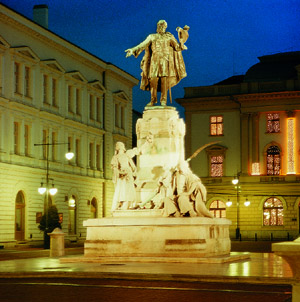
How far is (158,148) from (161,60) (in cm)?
312

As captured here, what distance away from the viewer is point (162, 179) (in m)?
24.7

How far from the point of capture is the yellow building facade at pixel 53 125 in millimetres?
51125

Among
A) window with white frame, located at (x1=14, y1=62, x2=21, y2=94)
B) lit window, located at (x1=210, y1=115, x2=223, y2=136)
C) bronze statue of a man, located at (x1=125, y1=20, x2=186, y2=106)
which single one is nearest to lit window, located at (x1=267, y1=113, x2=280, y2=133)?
lit window, located at (x1=210, y1=115, x2=223, y2=136)

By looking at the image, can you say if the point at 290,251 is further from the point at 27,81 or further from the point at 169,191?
the point at 27,81

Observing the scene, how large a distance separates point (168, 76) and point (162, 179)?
418 centimetres

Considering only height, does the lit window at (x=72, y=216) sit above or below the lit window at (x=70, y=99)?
below

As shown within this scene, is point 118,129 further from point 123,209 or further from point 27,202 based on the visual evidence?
point 123,209

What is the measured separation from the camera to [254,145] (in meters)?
74.6

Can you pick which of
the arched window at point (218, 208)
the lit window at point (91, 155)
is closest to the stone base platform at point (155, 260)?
the lit window at point (91, 155)

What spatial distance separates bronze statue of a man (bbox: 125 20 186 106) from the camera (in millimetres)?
27000

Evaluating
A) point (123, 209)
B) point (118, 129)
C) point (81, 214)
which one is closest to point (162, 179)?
point (123, 209)

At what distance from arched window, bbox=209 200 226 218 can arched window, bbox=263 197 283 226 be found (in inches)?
145

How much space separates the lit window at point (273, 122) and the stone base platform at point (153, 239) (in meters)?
51.1

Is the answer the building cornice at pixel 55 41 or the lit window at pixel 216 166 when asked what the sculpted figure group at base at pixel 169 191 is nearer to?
the building cornice at pixel 55 41
